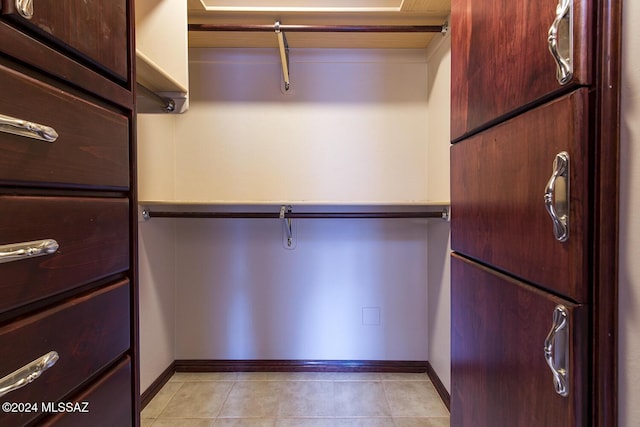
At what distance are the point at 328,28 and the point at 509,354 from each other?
4.94 feet

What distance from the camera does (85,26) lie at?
1.85 feet

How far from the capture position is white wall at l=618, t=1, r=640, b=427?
0.45 m

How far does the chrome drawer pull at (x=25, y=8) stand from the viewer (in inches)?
17.0

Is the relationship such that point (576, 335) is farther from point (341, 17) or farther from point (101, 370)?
point (341, 17)

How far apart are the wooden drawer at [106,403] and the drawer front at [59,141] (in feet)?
1.34

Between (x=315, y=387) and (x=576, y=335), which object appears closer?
(x=576, y=335)

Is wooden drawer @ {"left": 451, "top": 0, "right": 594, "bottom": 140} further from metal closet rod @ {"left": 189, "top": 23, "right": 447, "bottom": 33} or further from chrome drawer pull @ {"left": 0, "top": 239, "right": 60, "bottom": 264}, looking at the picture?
chrome drawer pull @ {"left": 0, "top": 239, "right": 60, "bottom": 264}

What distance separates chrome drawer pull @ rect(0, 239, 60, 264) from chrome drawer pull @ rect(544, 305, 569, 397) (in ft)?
2.86

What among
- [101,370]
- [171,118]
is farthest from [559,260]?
[171,118]

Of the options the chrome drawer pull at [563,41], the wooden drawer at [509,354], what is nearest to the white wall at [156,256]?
the wooden drawer at [509,354]

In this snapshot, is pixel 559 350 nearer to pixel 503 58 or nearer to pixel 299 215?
pixel 503 58

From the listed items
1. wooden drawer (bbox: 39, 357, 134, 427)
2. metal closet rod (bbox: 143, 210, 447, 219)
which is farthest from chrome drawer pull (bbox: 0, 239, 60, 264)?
metal closet rod (bbox: 143, 210, 447, 219)

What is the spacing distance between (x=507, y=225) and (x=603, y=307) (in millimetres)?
237

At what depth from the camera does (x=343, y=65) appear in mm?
1812
